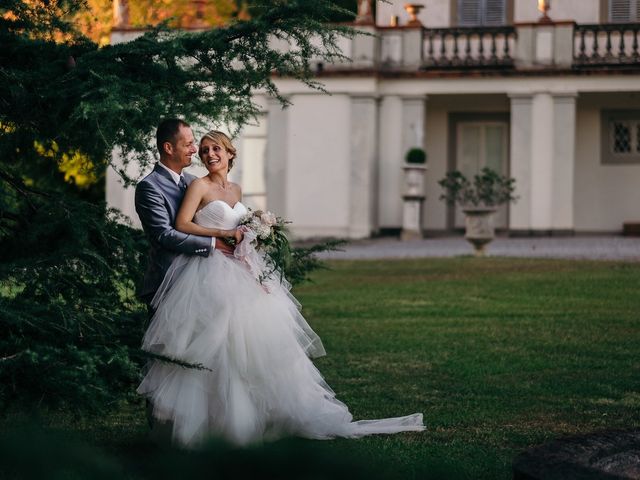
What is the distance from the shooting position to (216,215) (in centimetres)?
566

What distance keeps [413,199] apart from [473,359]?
16.7 meters

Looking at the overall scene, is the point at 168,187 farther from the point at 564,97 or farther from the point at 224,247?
the point at 564,97

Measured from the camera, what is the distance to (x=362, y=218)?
2633cm

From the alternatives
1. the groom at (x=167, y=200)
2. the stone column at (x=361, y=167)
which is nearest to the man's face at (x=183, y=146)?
the groom at (x=167, y=200)

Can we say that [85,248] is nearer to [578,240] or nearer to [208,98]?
[208,98]

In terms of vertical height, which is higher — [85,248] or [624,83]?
[624,83]

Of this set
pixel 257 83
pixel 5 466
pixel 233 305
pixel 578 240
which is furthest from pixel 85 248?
pixel 578 240

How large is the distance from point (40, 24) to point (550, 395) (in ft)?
13.0

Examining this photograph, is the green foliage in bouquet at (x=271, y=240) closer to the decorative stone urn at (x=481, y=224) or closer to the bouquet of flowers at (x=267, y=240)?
the bouquet of flowers at (x=267, y=240)

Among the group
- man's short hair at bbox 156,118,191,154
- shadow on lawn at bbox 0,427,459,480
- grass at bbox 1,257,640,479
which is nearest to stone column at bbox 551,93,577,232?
grass at bbox 1,257,640,479

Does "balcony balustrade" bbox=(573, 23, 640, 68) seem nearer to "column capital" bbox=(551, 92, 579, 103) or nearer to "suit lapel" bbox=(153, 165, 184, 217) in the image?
"column capital" bbox=(551, 92, 579, 103)

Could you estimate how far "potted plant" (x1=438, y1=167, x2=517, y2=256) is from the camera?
2022 centimetres

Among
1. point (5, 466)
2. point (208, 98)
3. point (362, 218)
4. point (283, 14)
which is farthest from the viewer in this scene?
point (362, 218)

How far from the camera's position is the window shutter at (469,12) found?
92.1ft
